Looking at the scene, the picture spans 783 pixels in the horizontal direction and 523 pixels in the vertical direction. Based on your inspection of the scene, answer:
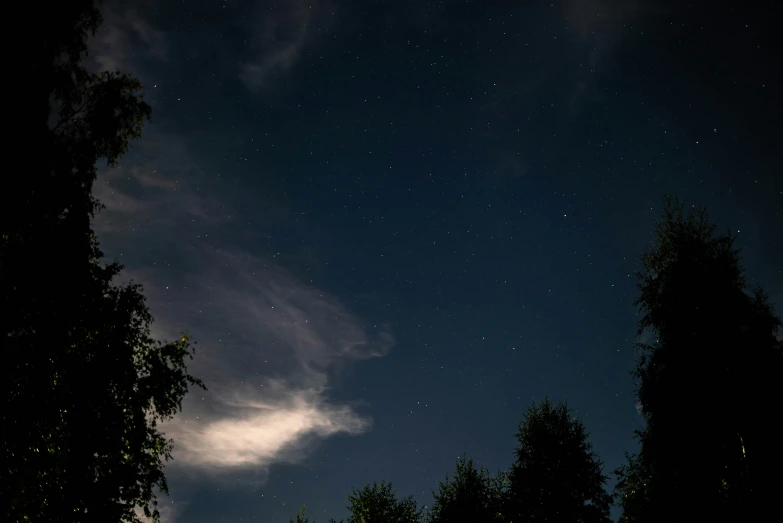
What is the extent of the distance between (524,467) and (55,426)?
78.8 ft

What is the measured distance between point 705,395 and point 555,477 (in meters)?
14.4

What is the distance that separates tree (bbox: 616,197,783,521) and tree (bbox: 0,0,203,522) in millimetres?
18218

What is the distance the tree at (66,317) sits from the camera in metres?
11.4

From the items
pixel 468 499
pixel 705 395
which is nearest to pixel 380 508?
pixel 468 499

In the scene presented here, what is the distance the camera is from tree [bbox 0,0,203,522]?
11.4 metres

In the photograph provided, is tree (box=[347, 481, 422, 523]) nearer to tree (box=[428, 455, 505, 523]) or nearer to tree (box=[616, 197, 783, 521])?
tree (box=[428, 455, 505, 523])

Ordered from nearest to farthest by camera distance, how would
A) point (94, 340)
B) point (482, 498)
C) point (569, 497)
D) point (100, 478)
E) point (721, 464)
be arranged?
point (721, 464) → point (94, 340) → point (100, 478) → point (569, 497) → point (482, 498)

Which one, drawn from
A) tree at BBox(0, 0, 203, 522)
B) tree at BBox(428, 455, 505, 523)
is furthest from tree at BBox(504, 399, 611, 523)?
tree at BBox(0, 0, 203, 522)

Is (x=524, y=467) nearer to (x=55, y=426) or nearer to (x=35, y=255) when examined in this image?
(x=55, y=426)

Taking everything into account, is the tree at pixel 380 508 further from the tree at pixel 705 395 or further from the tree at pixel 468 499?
the tree at pixel 705 395

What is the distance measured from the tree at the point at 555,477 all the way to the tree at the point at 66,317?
1985 cm

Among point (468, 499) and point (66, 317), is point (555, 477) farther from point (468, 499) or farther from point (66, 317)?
point (66, 317)

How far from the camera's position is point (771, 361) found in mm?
14617

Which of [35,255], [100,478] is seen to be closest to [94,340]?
[35,255]
